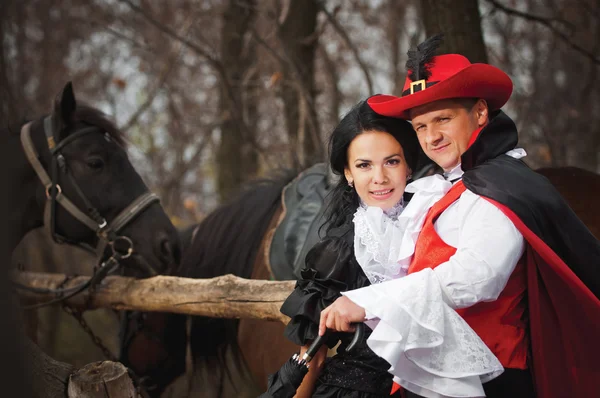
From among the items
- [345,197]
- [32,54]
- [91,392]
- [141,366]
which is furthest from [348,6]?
[91,392]

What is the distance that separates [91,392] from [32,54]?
9.40 m

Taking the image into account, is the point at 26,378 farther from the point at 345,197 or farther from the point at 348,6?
the point at 348,6

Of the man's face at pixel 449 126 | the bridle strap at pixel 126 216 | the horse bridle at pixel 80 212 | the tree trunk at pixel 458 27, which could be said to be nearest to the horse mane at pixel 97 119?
the horse bridle at pixel 80 212

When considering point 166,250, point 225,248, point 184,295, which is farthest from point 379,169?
point 166,250

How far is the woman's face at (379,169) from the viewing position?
1809mm

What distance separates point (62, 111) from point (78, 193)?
0.50 metres

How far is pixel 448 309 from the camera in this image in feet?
4.83

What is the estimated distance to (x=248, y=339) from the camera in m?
3.24

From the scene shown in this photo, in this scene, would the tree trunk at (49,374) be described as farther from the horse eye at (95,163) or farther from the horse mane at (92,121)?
the horse mane at (92,121)

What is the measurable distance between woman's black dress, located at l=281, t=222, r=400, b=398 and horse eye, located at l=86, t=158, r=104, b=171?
1.99 metres

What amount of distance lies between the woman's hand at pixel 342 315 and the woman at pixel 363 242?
0.47ft

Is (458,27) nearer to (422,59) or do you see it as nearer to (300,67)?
(422,59)

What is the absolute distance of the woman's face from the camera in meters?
1.81

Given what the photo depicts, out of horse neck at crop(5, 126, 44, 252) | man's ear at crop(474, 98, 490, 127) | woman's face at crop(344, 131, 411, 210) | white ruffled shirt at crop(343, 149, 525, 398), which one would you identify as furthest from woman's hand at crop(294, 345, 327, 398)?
horse neck at crop(5, 126, 44, 252)
